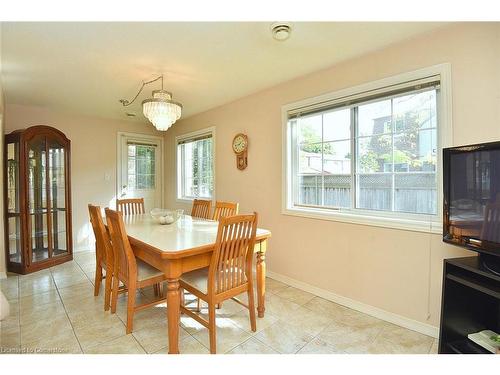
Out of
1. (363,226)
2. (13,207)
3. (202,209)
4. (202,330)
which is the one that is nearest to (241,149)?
(202,209)

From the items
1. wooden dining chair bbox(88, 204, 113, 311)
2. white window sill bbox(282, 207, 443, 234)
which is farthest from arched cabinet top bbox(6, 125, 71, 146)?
white window sill bbox(282, 207, 443, 234)

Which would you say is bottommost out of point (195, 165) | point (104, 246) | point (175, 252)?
point (104, 246)

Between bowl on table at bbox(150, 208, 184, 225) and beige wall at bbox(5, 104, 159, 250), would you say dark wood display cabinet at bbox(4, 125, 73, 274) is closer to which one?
beige wall at bbox(5, 104, 159, 250)

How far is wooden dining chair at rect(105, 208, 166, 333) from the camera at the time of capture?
72.1 inches

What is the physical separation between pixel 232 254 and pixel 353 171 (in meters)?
1.36

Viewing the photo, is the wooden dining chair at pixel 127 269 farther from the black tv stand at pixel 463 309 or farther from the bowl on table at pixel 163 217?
the black tv stand at pixel 463 309

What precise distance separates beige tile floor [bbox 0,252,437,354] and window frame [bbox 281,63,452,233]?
0.80 meters

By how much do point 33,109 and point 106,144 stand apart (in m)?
1.02

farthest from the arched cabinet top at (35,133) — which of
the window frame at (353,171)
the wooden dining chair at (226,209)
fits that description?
the window frame at (353,171)

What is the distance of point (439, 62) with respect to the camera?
1818mm

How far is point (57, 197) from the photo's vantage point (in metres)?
3.64

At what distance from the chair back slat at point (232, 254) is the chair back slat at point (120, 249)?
61 centimetres

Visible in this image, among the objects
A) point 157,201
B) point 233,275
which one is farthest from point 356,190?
point 157,201

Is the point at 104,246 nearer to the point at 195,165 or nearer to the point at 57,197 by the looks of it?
the point at 57,197
